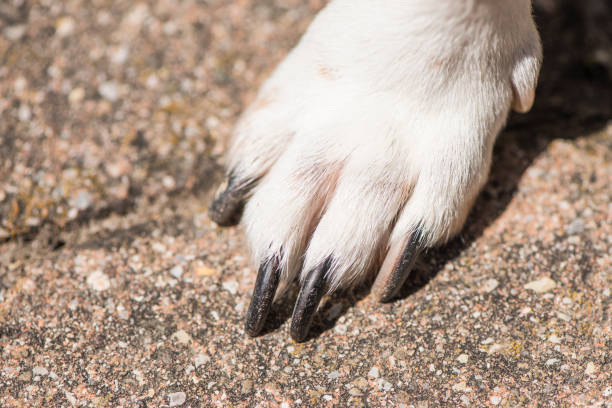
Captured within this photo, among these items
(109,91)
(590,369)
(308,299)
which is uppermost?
(109,91)

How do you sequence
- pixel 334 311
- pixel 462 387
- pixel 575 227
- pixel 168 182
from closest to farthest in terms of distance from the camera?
1. pixel 462 387
2. pixel 334 311
3. pixel 575 227
4. pixel 168 182

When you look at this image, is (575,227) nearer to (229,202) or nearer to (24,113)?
(229,202)

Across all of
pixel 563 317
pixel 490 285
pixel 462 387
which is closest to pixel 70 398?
pixel 462 387

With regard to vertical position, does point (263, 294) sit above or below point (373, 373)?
above

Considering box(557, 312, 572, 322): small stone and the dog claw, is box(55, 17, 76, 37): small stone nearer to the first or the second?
the dog claw

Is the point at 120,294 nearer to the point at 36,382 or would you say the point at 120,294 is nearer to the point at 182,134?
the point at 36,382

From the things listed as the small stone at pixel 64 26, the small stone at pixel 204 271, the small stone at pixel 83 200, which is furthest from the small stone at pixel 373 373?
the small stone at pixel 64 26

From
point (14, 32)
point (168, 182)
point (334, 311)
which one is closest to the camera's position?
point (334, 311)

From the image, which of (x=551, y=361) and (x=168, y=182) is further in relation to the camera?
(x=168, y=182)
